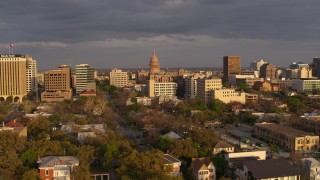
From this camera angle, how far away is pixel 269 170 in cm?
2039

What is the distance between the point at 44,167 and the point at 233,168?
10.5m

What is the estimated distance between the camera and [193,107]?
166 ft

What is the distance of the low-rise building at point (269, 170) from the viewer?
20.1 meters

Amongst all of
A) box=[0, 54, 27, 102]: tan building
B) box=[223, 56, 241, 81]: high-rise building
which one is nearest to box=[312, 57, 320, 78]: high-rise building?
box=[223, 56, 241, 81]: high-rise building

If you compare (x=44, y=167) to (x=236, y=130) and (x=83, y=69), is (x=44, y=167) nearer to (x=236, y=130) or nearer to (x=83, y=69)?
(x=236, y=130)

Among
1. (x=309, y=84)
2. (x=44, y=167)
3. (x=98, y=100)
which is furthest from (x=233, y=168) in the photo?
(x=309, y=84)

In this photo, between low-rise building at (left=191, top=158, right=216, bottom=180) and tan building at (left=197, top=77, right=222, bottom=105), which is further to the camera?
tan building at (left=197, top=77, right=222, bottom=105)

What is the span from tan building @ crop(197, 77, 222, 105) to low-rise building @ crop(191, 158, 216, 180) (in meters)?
35.8

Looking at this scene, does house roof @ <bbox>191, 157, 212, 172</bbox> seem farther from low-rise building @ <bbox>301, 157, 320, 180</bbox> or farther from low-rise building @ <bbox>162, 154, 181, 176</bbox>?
low-rise building @ <bbox>301, 157, 320, 180</bbox>

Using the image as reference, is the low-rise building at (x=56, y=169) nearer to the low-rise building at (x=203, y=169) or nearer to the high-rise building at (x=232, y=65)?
the low-rise building at (x=203, y=169)

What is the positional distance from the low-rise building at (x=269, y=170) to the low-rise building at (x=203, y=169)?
164 cm

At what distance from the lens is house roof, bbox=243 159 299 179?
20094 mm

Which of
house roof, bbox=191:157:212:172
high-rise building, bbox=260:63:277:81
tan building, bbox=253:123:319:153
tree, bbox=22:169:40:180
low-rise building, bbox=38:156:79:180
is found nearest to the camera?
tree, bbox=22:169:40:180

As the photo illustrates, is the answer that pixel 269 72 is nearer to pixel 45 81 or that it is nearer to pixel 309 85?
pixel 309 85
